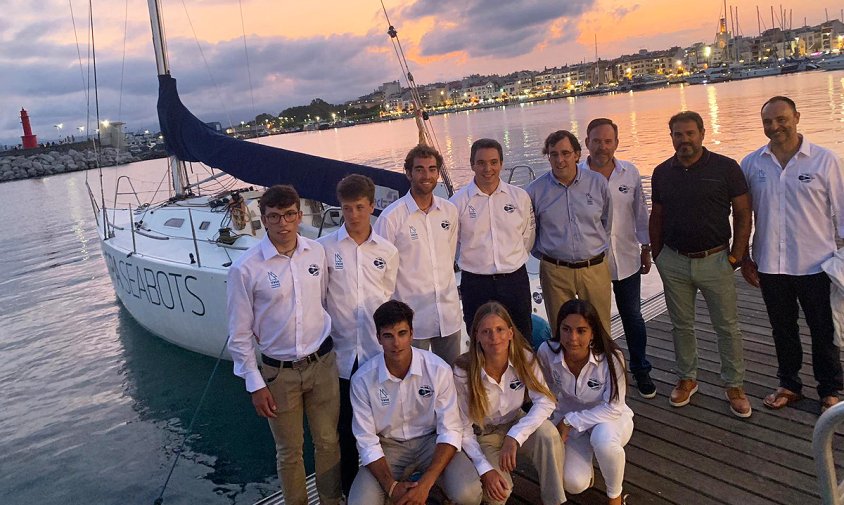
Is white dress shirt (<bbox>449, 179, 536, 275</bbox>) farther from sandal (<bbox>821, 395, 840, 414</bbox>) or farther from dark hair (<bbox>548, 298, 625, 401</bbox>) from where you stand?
sandal (<bbox>821, 395, 840, 414</bbox>)

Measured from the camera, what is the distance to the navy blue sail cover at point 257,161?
17.2 feet

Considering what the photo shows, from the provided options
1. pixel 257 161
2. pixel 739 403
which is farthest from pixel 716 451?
pixel 257 161

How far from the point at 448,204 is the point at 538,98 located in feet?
572

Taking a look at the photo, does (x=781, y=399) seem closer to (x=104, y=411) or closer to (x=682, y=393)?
(x=682, y=393)

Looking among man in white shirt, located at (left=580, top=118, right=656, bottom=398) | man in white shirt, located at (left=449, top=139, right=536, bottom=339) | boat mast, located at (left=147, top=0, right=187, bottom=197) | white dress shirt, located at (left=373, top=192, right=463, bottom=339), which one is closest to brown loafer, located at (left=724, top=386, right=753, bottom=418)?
man in white shirt, located at (left=580, top=118, right=656, bottom=398)

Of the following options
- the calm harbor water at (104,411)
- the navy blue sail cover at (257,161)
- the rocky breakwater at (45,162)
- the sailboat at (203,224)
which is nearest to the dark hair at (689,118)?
the sailboat at (203,224)

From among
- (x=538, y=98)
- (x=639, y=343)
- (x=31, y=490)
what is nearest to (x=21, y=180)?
(x=31, y=490)

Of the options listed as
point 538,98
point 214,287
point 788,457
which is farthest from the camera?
point 538,98

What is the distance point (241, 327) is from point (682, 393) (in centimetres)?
282

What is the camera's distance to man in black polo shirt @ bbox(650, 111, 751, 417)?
3283 mm

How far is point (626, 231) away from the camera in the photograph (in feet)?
12.3

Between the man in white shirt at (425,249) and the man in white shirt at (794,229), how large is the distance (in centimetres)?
185

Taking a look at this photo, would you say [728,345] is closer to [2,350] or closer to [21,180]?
[2,350]

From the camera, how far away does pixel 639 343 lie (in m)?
3.90
